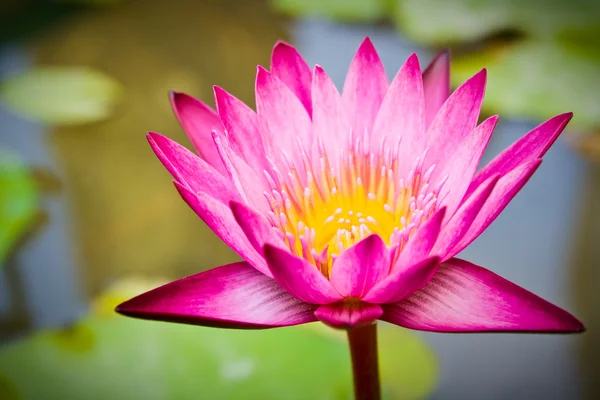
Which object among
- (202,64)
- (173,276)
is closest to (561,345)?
(173,276)

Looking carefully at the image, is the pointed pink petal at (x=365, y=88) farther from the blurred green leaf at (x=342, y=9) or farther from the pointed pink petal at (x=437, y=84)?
the blurred green leaf at (x=342, y=9)

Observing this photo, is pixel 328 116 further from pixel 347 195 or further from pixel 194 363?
pixel 194 363

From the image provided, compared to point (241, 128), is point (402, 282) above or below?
below

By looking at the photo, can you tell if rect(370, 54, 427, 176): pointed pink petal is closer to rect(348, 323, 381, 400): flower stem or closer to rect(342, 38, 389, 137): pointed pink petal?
rect(342, 38, 389, 137): pointed pink petal

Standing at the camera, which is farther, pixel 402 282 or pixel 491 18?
pixel 491 18

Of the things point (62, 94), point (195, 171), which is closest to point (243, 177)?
point (195, 171)

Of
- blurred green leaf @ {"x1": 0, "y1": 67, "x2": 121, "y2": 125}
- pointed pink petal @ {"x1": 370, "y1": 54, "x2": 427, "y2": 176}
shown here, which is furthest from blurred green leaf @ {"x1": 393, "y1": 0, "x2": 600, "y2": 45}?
pointed pink petal @ {"x1": 370, "y1": 54, "x2": 427, "y2": 176}
